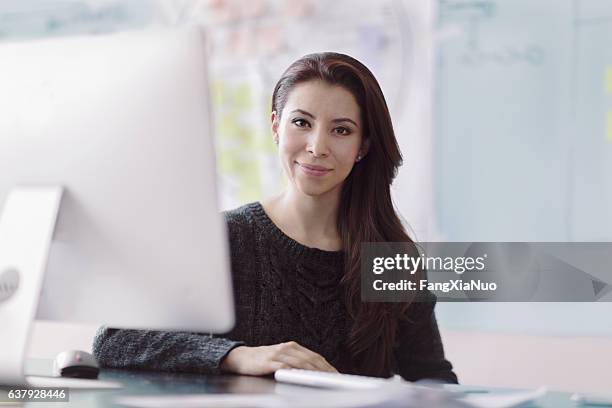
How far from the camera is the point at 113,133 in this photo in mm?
894

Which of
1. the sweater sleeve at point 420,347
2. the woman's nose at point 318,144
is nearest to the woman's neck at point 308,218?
the woman's nose at point 318,144

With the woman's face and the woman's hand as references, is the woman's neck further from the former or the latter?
the woman's hand

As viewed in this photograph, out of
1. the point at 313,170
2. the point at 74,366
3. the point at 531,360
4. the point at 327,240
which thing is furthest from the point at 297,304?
the point at 531,360

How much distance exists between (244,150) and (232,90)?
193 mm

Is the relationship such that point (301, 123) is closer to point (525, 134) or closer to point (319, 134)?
point (319, 134)

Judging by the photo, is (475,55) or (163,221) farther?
(475,55)

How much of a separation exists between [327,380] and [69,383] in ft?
1.09

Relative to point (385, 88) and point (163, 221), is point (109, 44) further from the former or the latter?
point (385, 88)

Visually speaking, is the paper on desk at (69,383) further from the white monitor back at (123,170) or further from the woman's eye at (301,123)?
the woman's eye at (301,123)

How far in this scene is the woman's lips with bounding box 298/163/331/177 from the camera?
63.3 inches

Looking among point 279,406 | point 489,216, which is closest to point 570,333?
point 489,216

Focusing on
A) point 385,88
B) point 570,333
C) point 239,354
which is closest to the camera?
point 239,354

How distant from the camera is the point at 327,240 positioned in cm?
168

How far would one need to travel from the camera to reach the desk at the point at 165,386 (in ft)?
2.93
